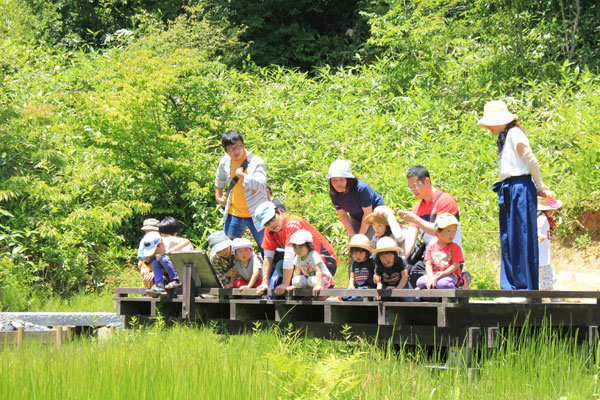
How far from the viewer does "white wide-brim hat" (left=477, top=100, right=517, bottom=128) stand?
6.34m

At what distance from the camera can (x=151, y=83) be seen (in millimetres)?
13367

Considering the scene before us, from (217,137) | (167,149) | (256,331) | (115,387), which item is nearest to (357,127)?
(217,137)

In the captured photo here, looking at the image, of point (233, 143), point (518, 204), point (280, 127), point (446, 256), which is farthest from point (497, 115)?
point (280, 127)

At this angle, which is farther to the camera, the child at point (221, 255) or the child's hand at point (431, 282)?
the child at point (221, 255)

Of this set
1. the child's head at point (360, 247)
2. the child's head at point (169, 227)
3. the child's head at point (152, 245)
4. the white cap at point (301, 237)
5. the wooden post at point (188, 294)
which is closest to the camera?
the child's head at point (360, 247)

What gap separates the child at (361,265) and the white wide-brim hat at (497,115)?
1472mm

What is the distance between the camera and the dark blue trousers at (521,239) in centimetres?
616

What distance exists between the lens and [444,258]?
612 centimetres

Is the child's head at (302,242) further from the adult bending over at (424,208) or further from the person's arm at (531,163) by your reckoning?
the person's arm at (531,163)

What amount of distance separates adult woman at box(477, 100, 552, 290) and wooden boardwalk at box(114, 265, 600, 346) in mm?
274

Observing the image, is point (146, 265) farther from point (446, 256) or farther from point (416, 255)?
point (446, 256)

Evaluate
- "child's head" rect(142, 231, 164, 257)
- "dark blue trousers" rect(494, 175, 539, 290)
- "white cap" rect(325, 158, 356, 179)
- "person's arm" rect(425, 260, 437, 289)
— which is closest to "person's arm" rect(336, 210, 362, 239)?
"white cap" rect(325, 158, 356, 179)

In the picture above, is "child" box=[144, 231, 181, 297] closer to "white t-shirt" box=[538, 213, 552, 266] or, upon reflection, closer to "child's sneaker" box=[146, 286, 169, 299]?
"child's sneaker" box=[146, 286, 169, 299]

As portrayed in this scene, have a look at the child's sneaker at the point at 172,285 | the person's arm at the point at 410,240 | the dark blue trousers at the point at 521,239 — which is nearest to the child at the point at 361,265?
the person's arm at the point at 410,240
